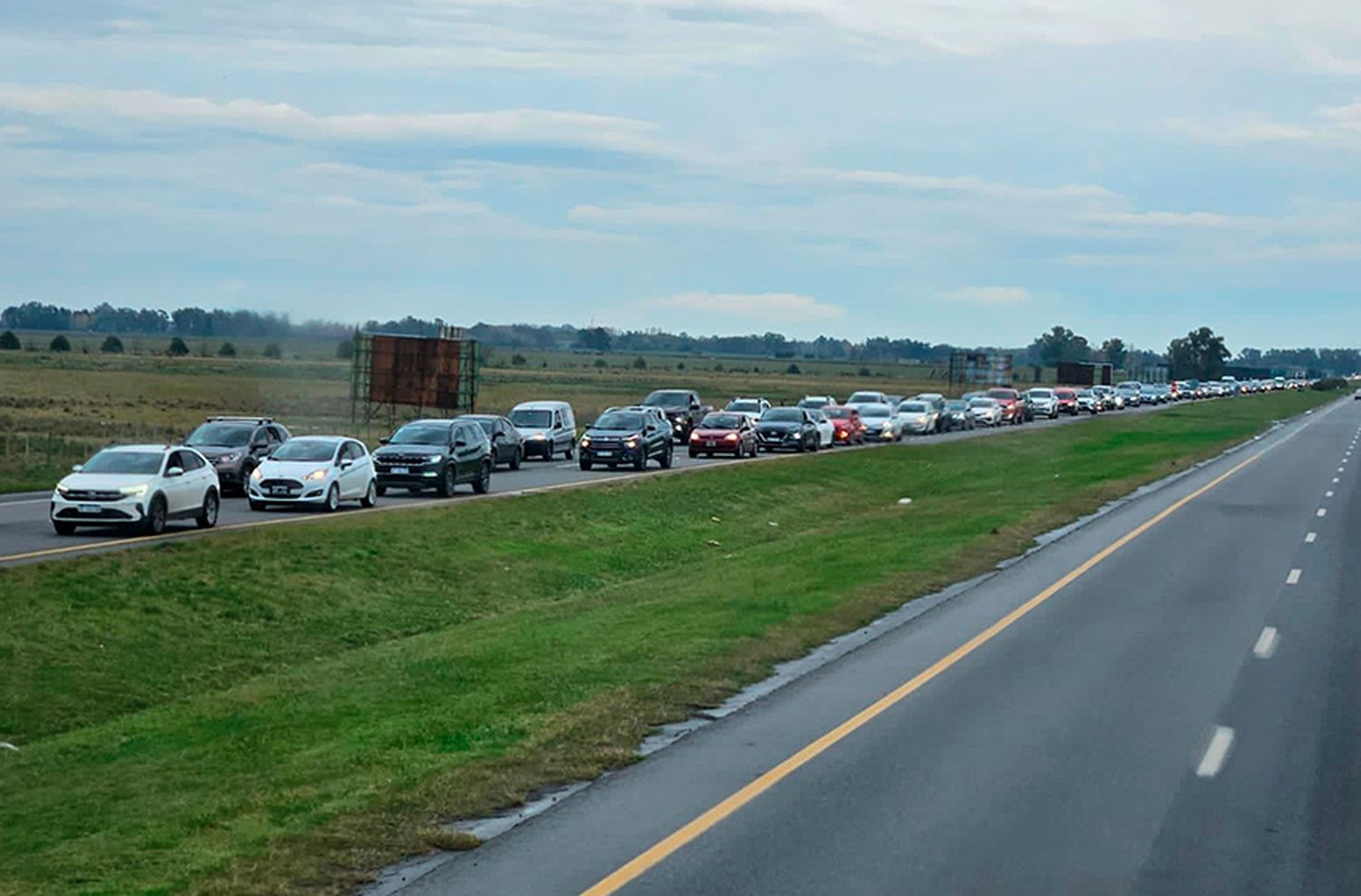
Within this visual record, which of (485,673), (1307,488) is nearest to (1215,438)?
(1307,488)

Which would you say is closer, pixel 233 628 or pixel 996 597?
pixel 996 597

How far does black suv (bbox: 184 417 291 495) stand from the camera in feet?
135

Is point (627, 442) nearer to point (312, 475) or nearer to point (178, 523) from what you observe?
point (312, 475)

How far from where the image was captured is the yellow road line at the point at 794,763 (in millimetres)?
9664

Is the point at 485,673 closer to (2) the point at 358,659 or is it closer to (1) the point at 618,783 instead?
(2) the point at 358,659

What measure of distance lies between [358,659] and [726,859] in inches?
521

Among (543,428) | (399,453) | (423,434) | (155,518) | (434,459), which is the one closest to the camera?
(155,518)

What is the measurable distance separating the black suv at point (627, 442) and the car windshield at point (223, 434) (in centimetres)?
1422

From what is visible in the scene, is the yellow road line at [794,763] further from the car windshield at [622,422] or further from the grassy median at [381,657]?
the car windshield at [622,422]

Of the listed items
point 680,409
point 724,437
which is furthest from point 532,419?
point 680,409

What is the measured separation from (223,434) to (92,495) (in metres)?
11.0

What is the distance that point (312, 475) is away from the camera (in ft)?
124

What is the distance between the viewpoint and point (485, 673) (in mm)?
18391

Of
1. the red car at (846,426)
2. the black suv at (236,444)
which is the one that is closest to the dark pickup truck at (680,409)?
the red car at (846,426)
